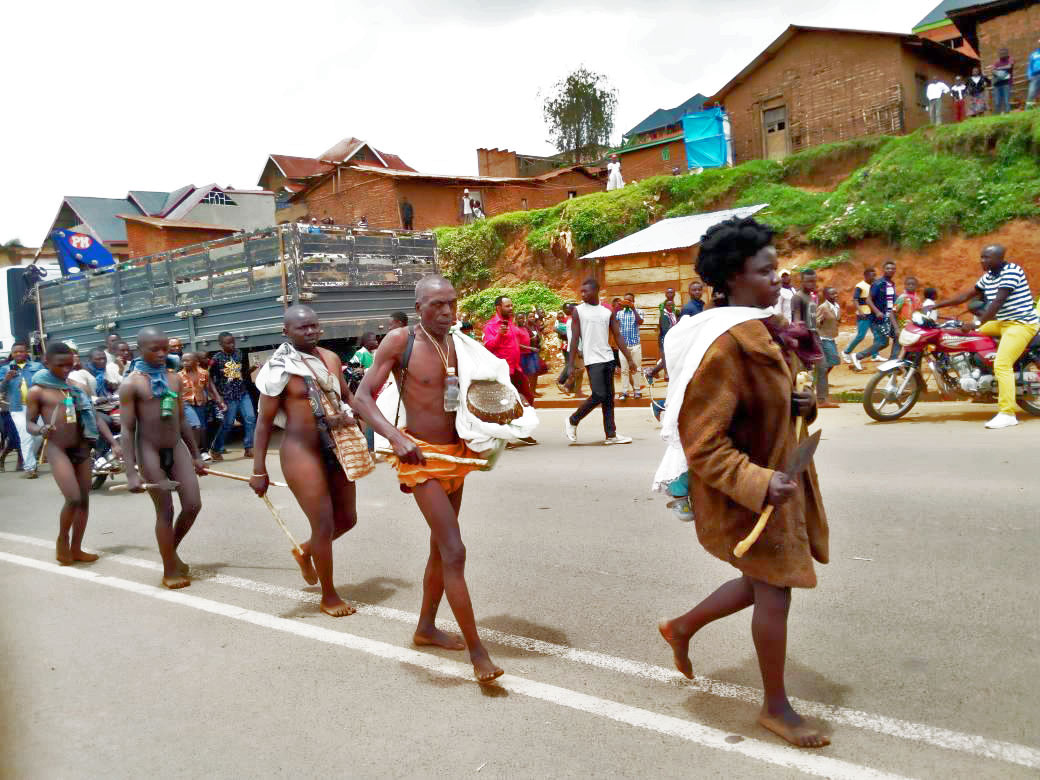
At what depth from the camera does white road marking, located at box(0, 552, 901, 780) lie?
2.88m

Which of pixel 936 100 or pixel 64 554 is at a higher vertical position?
pixel 936 100

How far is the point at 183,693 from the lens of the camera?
395cm

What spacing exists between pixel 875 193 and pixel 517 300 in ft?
34.3

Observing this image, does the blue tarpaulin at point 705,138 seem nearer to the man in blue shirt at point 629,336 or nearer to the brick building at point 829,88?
the brick building at point 829,88

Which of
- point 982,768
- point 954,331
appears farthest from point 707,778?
A: point 954,331

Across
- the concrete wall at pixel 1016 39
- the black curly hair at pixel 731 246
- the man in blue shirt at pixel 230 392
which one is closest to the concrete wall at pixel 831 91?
the concrete wall at pixel 1016 39

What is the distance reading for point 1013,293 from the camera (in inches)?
349

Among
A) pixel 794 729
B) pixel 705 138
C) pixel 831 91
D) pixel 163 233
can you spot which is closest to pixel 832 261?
pixel 831 91

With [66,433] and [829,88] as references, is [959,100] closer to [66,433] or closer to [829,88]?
[829,88]

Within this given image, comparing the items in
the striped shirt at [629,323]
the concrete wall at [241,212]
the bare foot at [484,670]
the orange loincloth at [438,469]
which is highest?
the concrete wall at [241,212]

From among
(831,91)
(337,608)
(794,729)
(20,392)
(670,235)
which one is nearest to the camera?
(794,729)

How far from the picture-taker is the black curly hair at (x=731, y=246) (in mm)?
3031

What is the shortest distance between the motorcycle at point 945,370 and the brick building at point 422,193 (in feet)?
76.0

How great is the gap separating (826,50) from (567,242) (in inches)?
365
